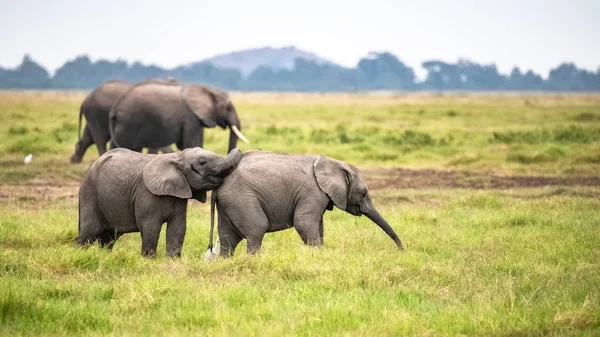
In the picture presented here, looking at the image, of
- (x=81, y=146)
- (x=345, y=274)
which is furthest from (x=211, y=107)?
(x=345, y=274)

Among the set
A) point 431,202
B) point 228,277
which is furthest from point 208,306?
point 431,202

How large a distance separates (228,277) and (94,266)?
45.7 inches

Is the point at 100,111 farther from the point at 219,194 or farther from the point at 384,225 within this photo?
the point at 384,225

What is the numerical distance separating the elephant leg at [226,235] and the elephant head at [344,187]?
36.0 inches

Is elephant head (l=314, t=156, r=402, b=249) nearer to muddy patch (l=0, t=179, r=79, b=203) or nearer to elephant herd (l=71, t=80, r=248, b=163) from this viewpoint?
muddy patch (l=0, t=179, r=79, b=203)

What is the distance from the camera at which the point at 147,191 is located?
8031 mm

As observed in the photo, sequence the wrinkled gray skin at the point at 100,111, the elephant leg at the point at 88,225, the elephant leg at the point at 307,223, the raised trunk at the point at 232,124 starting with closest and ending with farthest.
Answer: the elephant leg at the point at 88,225 → the elephant leg at the point at 307,223 → the raised trunk at the point at 232,124 → the wrinkled gray skin at the point at 100,111

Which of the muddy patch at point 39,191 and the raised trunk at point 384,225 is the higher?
the raised trunk at point 384,225

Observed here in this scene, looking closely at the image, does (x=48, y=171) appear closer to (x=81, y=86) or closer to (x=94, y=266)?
(x=94, y=266)

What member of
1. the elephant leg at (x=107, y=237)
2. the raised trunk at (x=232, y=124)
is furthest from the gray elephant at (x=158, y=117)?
the elephant leg at (x=107, y=237)

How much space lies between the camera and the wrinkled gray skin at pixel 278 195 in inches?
323

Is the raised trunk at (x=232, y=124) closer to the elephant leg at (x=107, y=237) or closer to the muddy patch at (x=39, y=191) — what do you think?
the muddy patch at (x=39, y=191)

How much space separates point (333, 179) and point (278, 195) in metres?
0.54

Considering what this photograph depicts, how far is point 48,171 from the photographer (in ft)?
51.4
